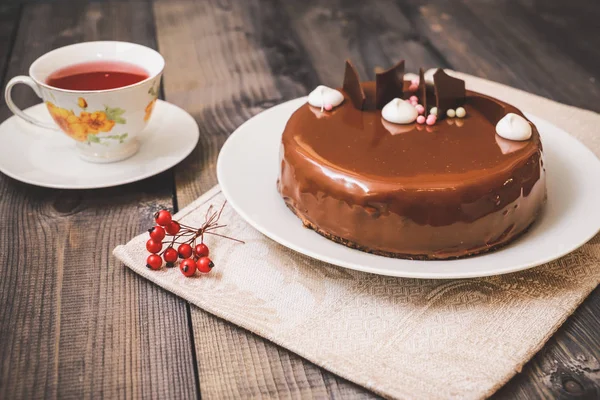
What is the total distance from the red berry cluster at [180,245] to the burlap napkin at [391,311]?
19 millimetres

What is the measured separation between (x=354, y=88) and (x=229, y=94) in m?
0.57

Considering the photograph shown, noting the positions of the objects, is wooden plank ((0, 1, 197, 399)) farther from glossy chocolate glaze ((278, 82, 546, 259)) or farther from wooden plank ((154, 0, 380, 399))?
glossy chocolate glaze ((278, 82, 546, 259))

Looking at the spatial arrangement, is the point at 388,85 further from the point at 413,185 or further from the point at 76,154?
the point at 76,154

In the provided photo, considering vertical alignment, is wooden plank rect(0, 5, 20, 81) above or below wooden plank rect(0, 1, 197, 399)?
below

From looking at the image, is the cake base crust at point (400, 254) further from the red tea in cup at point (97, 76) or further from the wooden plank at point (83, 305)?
the red tea in cup at point (97, 76)

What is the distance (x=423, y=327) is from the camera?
39.2 inches

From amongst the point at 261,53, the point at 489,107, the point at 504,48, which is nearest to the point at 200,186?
the point at 489,107

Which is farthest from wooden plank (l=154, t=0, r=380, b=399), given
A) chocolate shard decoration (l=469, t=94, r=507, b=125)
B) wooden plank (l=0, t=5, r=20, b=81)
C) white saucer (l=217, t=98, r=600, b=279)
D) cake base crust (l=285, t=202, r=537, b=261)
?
chocolate shard decoration (l=469, t=94, r=507, b=125)

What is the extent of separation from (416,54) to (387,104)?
2.76 feet

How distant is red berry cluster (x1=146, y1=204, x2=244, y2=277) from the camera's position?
43.0 inches

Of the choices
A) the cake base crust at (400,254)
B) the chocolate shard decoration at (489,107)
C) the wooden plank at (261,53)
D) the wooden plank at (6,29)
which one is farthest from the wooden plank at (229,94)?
the chocolate shard decoration at (489,107)

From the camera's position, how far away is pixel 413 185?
1.05 meters

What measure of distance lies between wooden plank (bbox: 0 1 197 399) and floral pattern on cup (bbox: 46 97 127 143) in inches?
4.8

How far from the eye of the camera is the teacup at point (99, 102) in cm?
130
